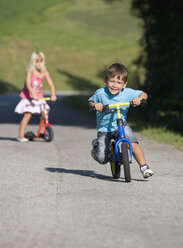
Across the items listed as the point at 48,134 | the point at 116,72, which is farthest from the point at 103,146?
the point at 48,134

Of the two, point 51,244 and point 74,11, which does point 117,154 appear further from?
point 74,11

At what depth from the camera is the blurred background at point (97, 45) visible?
15.6m

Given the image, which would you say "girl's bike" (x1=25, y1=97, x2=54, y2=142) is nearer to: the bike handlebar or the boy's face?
the boy's face

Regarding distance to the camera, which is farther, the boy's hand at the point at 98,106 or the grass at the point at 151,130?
the grass at the point at 151,130

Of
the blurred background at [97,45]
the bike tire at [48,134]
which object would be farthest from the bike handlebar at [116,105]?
the blurred background at [97,45]

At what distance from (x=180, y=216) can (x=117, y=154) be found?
191cm

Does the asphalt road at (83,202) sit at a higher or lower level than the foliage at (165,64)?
lower

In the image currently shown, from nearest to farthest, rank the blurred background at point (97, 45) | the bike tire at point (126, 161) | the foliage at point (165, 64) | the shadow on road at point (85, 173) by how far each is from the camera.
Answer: the bike tire at point (126, 161) → the shadow on road at point (85, 173) → the foliage at point (165, 64) → the blurred background at point (97, 45)

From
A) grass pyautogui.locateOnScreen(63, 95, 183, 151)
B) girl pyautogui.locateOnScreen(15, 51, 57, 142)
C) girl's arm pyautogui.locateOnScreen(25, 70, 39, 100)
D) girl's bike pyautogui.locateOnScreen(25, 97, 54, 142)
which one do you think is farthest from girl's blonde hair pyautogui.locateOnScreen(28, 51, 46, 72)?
grass pyautogui.locateOnScreen(63, 95, 183, 151)

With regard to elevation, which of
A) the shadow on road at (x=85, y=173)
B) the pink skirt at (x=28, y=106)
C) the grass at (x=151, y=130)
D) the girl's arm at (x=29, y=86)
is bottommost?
the grass at (x=151, y=130)

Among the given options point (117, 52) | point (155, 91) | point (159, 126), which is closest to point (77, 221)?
point (159, 126)

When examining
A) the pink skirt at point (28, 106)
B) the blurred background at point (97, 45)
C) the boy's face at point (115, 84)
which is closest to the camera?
the boy's face at point (115, 84)

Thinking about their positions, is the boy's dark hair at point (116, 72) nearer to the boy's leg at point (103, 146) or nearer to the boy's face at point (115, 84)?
the boy's face at point (115, 84)

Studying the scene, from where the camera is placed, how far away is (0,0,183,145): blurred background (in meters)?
15.6
